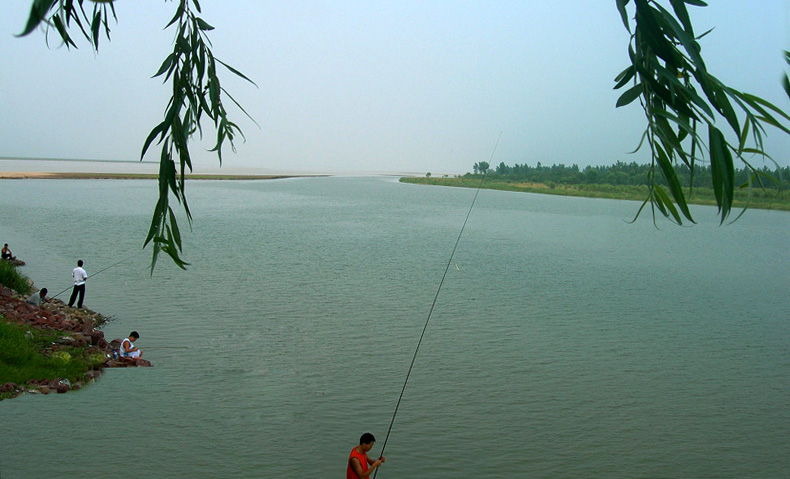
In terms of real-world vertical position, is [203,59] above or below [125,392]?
above

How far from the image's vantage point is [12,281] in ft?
44.3

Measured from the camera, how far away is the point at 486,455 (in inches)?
311

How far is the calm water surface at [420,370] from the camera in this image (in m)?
7.77

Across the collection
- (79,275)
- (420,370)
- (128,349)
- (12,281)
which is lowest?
(420,370)

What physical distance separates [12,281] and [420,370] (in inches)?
347

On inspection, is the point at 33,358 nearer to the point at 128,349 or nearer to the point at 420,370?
the point at 128,349

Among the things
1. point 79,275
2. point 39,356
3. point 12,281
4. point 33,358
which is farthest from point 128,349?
point 12,281

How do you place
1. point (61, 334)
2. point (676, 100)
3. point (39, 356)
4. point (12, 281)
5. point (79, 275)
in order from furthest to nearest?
1. point (12, 281)
2. point (79, 275)
3. point (61, 334)
4. point (39, 356)
5. point (676, 100)

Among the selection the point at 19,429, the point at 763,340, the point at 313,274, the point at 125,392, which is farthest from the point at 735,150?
the point at 313,274

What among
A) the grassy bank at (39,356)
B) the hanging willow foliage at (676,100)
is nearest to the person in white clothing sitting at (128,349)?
the grassy bank at (39,356)

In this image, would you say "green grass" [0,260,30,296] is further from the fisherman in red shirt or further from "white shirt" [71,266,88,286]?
the fisherman in red shirt

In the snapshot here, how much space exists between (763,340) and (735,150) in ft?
41.6

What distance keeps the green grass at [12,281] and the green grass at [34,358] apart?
153 inches

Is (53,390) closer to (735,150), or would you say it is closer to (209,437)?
(209,437)
